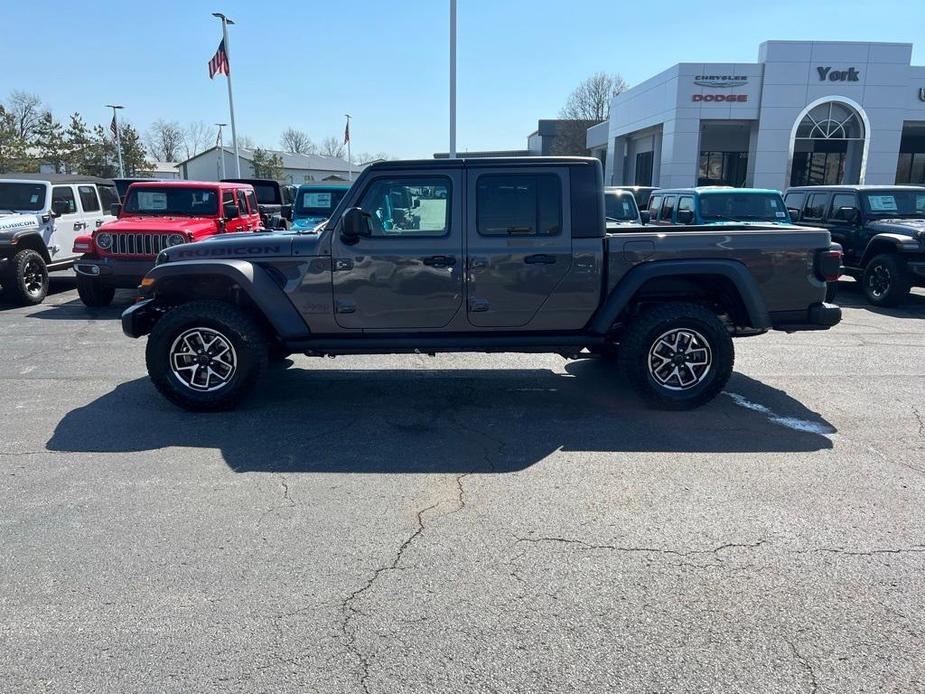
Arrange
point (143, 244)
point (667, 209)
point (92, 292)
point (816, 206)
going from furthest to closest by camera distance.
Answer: point (667, 209) → point (816, 206) → point (92, 292) → point (143, 244)

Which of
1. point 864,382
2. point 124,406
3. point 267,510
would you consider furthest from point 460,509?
point 864,382

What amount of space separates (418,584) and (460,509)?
80cm

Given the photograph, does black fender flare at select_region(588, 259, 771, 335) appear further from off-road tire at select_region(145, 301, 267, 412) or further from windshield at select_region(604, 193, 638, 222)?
windshield at select_region(604, 193, 638, 222)

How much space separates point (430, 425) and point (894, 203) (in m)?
10.7

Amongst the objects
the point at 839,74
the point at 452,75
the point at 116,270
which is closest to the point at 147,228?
the point at 116,270

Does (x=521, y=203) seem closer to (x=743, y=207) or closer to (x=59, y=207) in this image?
(x=743, y=207)

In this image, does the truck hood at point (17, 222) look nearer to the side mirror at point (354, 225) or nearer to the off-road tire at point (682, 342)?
the side mirror at point (354, 225)

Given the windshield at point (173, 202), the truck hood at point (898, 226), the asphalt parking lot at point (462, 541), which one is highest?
the windshield at point (173, 202)

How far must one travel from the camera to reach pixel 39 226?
11.2 metres

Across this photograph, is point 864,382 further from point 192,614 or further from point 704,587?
point 192,614

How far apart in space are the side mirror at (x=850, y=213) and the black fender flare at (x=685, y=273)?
25.6 ft

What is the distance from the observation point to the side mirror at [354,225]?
210 inches

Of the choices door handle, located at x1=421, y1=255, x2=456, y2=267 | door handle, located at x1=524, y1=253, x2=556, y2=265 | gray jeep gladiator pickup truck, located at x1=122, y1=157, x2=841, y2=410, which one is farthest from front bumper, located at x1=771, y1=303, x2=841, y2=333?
door handle, located at x1=421, y1=255, x2=456, y2=267

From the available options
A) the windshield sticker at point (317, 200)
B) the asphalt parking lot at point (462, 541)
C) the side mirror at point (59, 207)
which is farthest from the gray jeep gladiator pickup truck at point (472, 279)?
the windshield sticker at point (317, 200)
